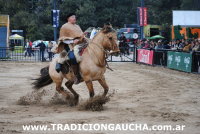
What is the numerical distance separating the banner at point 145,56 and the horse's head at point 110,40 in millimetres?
15386

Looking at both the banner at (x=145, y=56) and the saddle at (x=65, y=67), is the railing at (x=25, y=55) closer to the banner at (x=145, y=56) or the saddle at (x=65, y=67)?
the banner at (x=145, y=56)

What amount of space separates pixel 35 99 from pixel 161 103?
3.56 m

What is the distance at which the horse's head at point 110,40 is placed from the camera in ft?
32.9

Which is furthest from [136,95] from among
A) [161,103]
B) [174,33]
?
[174,33]

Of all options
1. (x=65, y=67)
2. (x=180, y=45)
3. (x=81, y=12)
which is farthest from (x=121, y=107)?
(x=81, y=12)

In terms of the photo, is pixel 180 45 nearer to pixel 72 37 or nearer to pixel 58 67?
pixel 58 67

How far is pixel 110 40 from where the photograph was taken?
10086 millimetres

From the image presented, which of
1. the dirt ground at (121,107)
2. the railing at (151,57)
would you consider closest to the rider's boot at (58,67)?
the dirt ground at (121,107)

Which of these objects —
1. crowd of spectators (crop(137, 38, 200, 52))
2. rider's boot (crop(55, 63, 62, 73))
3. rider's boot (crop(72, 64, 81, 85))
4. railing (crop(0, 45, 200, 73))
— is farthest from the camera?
crowd of spectators (crop(137, 38, 200, 52))

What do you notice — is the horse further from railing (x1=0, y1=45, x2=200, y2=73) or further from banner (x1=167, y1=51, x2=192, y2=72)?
banner (x1=167, y1=51, x2=192, y2=72)

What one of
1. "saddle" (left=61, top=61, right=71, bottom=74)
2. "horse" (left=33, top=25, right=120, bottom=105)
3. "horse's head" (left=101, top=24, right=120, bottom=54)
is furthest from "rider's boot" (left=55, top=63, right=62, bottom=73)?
"horse's head" (left=101, top=24, right=120, bottom=54)

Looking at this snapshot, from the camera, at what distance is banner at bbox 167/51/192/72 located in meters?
19.5

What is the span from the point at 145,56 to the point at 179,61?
6.08 metres

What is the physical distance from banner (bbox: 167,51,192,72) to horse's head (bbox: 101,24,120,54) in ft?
32.3
